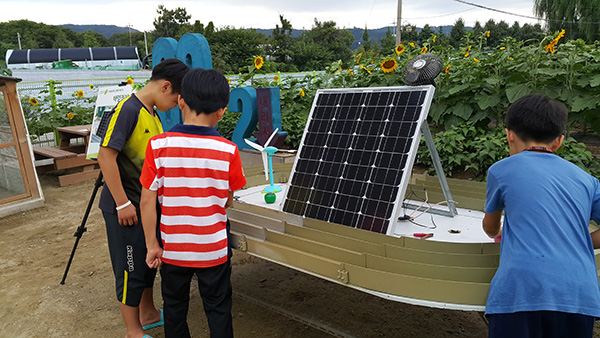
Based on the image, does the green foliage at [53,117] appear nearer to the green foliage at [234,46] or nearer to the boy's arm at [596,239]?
the boy's arm at [596,239]

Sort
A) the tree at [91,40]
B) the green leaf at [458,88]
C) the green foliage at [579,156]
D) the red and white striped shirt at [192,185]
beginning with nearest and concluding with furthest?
the red and white striped shirt at [192,185] → the green foliage at [579,156] → the green leaf at [458,88] → the tree at [91,40]

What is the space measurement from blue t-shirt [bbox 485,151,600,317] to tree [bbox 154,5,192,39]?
250ft

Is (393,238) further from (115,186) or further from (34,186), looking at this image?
(34,186)

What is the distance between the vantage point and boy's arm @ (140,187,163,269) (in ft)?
7.67

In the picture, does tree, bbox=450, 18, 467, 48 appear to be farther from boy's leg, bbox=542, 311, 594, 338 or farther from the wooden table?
boy's leg, bbox=542, 311, 594, 338

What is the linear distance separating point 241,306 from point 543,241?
8.47ft

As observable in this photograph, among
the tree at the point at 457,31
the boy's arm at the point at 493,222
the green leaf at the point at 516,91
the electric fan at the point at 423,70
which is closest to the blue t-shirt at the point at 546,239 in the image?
the boy's arm at the point at 493,222

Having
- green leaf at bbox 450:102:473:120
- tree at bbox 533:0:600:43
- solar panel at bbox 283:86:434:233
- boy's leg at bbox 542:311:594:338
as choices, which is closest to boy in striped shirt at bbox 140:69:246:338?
solar panel at bbox 283:86:434:233

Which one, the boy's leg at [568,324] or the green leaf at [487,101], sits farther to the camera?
the green leaf at [487,101]

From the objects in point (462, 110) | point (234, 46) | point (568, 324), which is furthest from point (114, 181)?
point (234, 46)

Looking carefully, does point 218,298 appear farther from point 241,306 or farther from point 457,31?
point 457,31

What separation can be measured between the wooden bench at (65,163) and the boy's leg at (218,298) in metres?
6.85

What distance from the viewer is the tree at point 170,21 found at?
72525 mm

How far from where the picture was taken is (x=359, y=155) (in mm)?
3041
